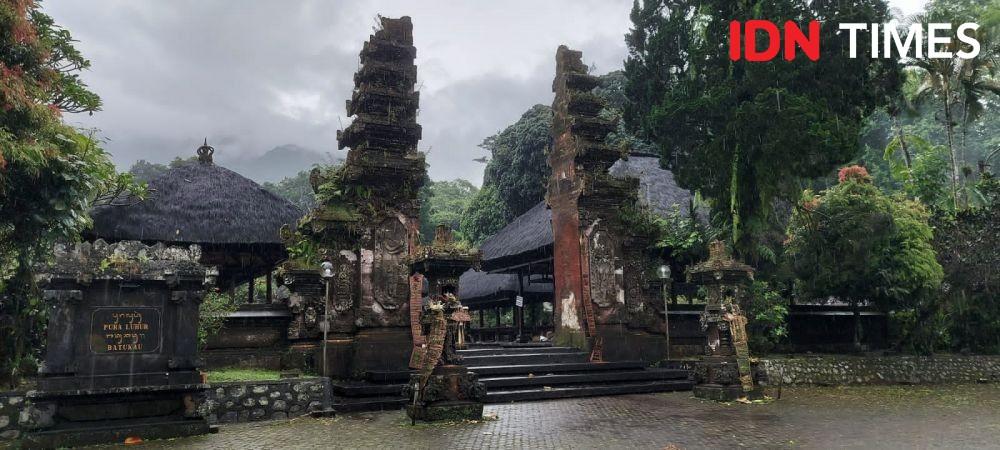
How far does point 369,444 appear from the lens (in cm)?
830

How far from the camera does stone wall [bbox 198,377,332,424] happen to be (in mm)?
10125

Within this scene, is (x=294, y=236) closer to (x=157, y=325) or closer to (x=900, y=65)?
(x=157, y=325)

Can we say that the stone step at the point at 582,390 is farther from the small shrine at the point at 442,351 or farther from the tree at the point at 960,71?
the tree at the point at 960,71

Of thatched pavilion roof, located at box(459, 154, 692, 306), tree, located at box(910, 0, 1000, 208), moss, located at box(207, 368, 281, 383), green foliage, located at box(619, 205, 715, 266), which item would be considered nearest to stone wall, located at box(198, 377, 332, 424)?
moss, located at box(207, 368, 281, 383)

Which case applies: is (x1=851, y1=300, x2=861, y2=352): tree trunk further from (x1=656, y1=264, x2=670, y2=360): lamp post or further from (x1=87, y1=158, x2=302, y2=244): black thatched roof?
(x1=87, y1=158, x2=302, y2=244): black thatched roof

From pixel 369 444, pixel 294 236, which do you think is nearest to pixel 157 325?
pixel 369 444

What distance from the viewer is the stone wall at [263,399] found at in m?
10.1

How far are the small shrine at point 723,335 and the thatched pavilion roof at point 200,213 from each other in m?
12.9

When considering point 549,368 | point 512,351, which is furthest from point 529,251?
point 549,368

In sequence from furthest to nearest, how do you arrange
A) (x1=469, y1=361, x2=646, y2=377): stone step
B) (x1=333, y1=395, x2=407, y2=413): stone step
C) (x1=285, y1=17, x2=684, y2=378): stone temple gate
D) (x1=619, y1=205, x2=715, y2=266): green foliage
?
1. (x1=619, y1=205, x2=715, y2=266): green foliage
2. (x1=469, y1=361, x2=646, y2=377): stone step
3. (x1=285, y1=17, x2=684, y2=378): stone temple gate
4. (x1=333, y1=395, x2=407, y2=413): stone step

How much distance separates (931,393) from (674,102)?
9276 millimetres

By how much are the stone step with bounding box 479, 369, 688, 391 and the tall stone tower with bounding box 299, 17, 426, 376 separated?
216cm

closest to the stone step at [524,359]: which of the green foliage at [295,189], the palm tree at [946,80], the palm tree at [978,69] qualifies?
the palm tree at [946,80]

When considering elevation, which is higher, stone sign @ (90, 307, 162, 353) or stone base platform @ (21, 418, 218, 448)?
stone sign @ (90, 307, 162, 353)
